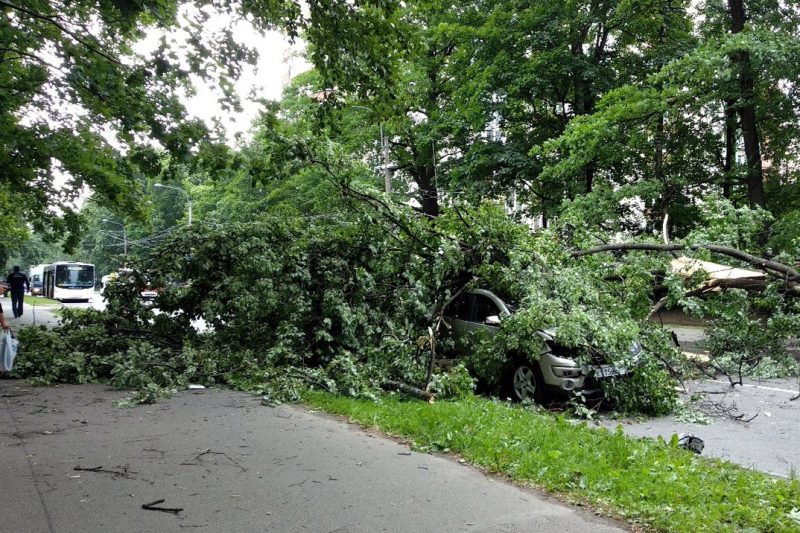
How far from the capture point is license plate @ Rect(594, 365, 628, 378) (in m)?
8.13

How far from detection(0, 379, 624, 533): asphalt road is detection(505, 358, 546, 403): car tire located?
9.78 ft

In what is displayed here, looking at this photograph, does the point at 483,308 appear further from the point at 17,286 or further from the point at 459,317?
the point at 17,286

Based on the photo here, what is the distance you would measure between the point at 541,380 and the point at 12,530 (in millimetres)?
6349

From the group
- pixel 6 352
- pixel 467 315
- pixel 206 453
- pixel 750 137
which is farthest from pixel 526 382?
pixel 750 137

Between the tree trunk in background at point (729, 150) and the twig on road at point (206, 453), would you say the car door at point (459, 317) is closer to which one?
the twig on road at point (206, 453)

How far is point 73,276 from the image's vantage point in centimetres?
4425

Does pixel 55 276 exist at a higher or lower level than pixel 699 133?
lower

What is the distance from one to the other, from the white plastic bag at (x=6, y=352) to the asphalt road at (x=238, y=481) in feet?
7.78

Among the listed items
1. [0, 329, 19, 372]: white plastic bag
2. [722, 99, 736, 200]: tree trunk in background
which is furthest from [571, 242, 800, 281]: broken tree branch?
[0, 329, 19, 372]: white plastic bag

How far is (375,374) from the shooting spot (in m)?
8.70

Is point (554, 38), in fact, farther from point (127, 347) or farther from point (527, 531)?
point (527, 531)

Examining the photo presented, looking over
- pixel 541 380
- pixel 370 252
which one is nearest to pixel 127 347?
pixel 370 252

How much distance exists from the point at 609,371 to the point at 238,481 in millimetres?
5359

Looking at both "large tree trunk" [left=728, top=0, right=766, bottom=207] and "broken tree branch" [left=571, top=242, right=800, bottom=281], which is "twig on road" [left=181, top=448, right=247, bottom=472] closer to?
"broken tree branch" [left=571, top=242, right=800, bottom=281]
